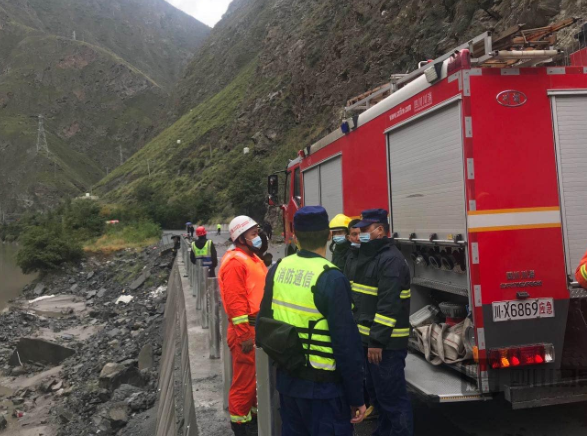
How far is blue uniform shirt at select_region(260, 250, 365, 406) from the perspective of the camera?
103 inches

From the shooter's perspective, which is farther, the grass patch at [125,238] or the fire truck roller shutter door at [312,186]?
the grass patch at [125,238]

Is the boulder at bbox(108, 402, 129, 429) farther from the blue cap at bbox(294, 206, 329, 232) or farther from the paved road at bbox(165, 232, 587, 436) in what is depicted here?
the blue cap at bbox(294, 206, 329, 232)

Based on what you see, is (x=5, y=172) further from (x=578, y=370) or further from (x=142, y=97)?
(x=578, y=370)

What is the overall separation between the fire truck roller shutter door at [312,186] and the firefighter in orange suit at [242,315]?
5.05m

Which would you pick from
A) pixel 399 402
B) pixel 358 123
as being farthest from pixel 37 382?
pixel 399 402

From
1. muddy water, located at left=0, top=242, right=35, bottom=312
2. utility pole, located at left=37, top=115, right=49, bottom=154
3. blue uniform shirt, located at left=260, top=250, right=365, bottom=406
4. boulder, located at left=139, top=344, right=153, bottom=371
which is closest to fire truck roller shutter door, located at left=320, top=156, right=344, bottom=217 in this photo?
blue uniform shirt, located at left=260, top=250, right=365, bottom=406

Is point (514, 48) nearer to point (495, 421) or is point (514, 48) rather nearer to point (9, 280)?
point (495, 421)

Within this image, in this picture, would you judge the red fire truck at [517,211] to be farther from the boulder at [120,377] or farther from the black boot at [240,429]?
the boulder at [120,377]

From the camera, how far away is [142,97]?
15950cm

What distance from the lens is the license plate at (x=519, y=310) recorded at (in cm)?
409

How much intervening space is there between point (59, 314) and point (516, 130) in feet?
75.2

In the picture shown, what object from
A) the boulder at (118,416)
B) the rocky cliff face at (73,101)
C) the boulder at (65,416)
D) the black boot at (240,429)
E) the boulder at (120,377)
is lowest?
the boulder at (65,416)

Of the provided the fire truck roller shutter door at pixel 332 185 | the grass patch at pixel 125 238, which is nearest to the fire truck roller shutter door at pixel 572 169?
the fire truck roller shutter door at pixel 332 185

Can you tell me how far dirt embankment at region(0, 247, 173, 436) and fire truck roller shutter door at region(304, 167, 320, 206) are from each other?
498cm
